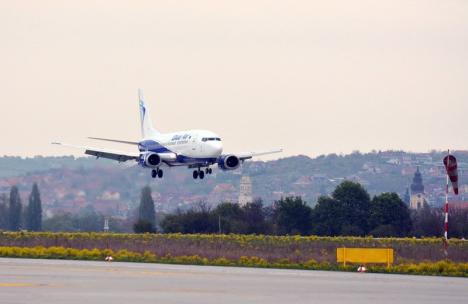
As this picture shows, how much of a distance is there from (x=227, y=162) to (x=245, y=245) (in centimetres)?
1957

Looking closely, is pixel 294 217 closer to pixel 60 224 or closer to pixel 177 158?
pixel 177 158

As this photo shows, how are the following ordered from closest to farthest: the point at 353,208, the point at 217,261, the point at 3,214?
the point at 217,261
the point at 353,208
the point at 3,214

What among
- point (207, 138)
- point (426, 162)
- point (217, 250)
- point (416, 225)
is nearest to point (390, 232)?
point (416, 225)

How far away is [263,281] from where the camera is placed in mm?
44750

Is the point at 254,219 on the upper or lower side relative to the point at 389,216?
lower

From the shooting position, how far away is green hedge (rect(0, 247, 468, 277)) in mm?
53812

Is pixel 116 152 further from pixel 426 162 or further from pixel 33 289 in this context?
pixel 426 162

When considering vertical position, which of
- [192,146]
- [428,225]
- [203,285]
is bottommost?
[203,285]

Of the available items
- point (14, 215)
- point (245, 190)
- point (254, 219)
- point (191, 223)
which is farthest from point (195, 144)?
point (245, 190)

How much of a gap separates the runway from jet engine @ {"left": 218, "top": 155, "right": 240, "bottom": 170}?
3696 centimetres

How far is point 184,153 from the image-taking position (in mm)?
90500

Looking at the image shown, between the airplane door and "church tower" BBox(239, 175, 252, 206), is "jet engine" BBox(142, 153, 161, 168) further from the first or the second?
"church tower" BBox(239, 175, 252, 206)

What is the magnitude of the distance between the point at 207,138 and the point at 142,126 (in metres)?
26.8

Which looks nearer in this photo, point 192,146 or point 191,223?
point 192,146
